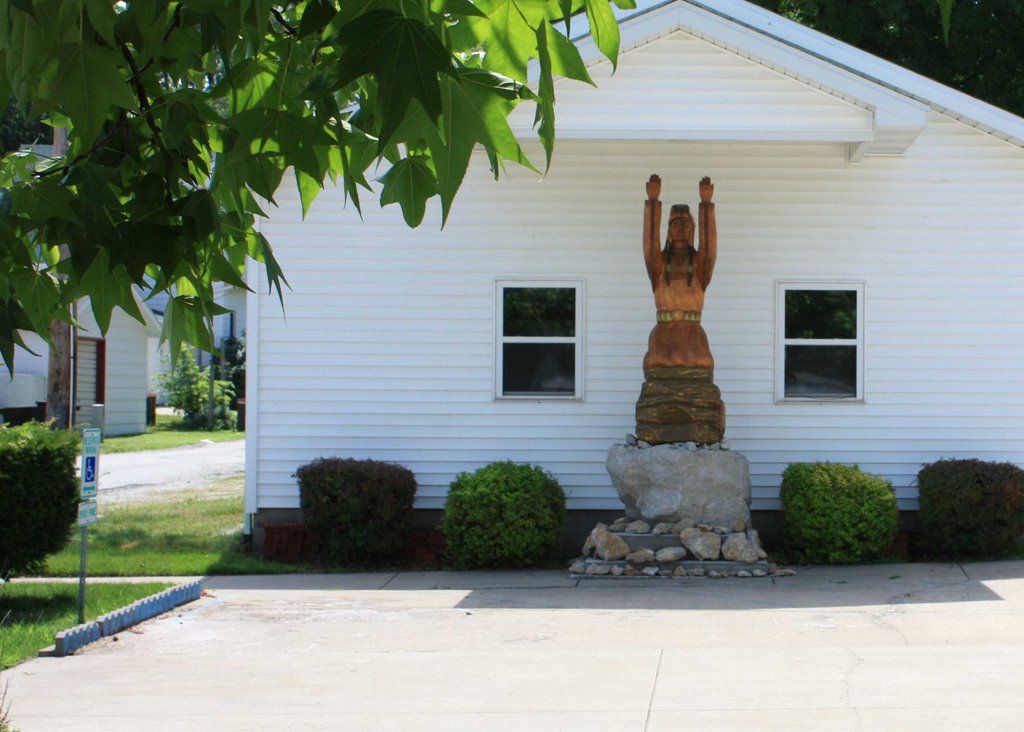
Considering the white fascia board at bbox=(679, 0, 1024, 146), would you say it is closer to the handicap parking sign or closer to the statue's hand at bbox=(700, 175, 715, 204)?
the statue's hand at bbox=(700, 175, 715, 204)

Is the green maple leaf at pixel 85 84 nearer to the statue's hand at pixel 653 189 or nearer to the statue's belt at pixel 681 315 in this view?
the statue's hand at pixel 653 189

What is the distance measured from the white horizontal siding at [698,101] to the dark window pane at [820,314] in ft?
6.26

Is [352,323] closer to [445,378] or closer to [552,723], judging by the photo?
[445,378]

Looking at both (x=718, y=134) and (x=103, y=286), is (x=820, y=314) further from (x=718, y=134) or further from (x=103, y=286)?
(x=103, y=286)

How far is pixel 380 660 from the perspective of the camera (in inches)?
321

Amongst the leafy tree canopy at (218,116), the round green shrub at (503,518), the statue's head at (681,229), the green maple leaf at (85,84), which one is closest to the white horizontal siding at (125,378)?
the round green shrub at (503,518)

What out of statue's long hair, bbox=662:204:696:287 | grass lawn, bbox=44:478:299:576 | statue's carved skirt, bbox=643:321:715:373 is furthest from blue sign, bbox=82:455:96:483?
statue's long hair, bbox=662:204:696:287

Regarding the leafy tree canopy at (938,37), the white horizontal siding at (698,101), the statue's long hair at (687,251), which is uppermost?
the leafy tree canopy at (938,37)

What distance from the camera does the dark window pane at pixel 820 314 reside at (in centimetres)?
1333

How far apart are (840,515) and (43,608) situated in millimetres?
7234

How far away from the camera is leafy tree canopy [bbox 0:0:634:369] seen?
2.17m

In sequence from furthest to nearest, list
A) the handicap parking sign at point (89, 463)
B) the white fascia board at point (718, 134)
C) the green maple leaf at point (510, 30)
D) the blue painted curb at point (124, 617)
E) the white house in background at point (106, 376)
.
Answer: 1. the white house in background at point (106, 376)
2. the white fascia board at point (718, 134)
3. the handicap parking sign at point (89, 463)
4. the blue painted curb at point (124, 617)
5. the green maple leaf at point (510, 30)

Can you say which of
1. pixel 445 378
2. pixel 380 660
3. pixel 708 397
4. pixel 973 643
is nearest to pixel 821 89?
pixel 708 397

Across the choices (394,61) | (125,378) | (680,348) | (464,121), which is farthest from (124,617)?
(125,378)
